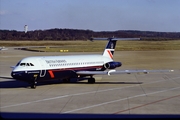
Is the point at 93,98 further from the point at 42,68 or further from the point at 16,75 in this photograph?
the point at 16,75

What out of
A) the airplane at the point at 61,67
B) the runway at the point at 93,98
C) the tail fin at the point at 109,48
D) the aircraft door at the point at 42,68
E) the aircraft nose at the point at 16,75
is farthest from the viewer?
the tail fin at the point at 109,48

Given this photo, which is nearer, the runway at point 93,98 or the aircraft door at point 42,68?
the runway at point 93,98

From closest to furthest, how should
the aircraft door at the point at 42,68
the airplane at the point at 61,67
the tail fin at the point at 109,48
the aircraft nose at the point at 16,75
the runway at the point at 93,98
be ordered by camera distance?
the runway at the point at 93,98, the aircraft nose at the point at 16,75, the airplane at the point at 61,67, the aircraft door at the point at 42,68, the tail fin at the point at 109,48

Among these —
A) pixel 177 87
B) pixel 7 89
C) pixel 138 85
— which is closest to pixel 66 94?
pixel 7 89

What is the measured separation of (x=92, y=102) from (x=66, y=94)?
395cm

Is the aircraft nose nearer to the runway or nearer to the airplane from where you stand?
the airplane

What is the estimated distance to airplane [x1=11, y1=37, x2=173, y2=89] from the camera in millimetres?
25494

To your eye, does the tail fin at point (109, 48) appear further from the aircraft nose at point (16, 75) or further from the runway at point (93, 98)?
the aircraft nose at point (16, 75)

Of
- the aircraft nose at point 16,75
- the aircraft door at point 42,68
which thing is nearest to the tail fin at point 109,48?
the aircraft door at point 42,68

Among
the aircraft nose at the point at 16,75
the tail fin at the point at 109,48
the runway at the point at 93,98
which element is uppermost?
the tail fin at the point at 109,48

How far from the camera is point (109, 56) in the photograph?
1364 inches

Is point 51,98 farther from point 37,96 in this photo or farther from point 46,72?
point 46,72

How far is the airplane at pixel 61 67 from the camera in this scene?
25.5 metres

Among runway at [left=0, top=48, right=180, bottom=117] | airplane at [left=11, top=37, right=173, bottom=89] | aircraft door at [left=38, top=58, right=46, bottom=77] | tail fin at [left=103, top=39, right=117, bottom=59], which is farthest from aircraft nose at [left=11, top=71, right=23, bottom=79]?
tail fin at [left=103, top=39, right=117, bottom=59]
